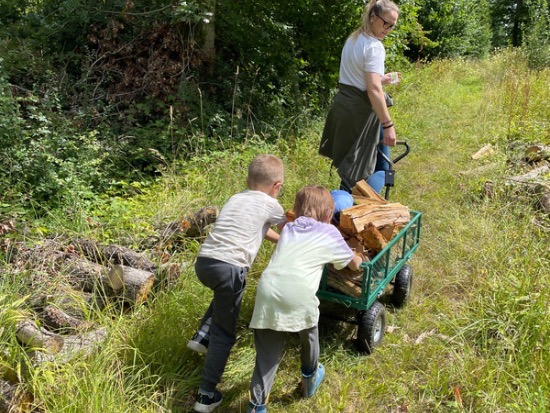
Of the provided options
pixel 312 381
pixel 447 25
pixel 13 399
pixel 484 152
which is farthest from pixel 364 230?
pixel 447 25

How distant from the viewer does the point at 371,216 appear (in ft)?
11.9

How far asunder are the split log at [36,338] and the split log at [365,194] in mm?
2284

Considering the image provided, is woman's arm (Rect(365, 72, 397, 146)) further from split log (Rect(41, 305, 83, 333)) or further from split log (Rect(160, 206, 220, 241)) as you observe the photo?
split log (Rect(41, 305, 83, 333))

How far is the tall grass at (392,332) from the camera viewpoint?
3.05 metres

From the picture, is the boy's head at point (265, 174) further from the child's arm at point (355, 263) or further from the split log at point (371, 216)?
the child's arm at point (355, 263)

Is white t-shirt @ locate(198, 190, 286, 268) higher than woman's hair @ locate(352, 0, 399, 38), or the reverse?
woman's hair @ locate(352, 0, 399, 38)

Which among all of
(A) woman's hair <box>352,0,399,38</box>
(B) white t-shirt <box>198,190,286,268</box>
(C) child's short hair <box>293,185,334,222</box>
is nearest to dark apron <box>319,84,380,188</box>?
(A) woman's hair <box>352,0,399,38</box>

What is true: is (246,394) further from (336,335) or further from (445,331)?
(445,331)

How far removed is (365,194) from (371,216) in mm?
487

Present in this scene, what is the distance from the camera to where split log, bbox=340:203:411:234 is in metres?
3.53

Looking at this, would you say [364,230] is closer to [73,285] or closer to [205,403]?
[205,403]

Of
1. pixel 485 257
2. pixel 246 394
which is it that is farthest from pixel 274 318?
pixel 485 257

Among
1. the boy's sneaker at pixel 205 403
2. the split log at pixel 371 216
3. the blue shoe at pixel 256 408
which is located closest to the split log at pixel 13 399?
the boy's sneaker at pixel 205 403

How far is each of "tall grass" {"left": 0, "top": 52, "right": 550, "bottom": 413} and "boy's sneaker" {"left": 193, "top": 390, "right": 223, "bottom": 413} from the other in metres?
0.12
